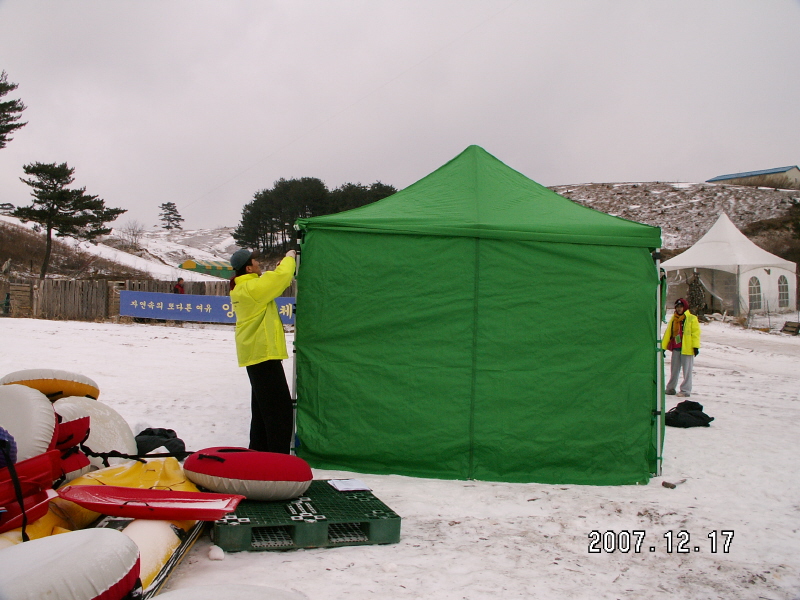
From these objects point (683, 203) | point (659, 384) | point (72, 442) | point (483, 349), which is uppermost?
point (683, 203)

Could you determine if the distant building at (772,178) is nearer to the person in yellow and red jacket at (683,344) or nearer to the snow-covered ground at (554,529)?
the person in yellow and red jacket at (683,344)

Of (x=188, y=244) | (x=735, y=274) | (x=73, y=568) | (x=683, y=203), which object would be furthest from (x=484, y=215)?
(x=188, y=244)

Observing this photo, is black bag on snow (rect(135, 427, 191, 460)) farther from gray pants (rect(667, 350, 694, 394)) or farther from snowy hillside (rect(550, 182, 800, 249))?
snowy hillside (rect(550, 182, 800, 249))

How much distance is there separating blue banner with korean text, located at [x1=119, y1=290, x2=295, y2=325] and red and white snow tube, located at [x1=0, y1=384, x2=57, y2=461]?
1367 cm

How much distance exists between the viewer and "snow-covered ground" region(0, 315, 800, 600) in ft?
9.05

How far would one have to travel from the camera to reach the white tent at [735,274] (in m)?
Result: 25.1

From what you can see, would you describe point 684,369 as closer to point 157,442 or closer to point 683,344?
point 683,344

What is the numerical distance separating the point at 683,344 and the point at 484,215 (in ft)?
18.4

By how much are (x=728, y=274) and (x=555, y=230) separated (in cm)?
2488

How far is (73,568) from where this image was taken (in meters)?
1.97

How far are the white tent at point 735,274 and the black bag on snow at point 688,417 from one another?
68.3ft

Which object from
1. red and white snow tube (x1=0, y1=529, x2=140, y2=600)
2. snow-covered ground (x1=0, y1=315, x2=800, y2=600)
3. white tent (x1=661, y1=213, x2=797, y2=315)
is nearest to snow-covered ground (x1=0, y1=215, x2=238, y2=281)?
white tent (x1=661, y1=213, x2=797, y2=315)

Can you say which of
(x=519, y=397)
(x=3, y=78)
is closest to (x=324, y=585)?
(x=519, y=397)
